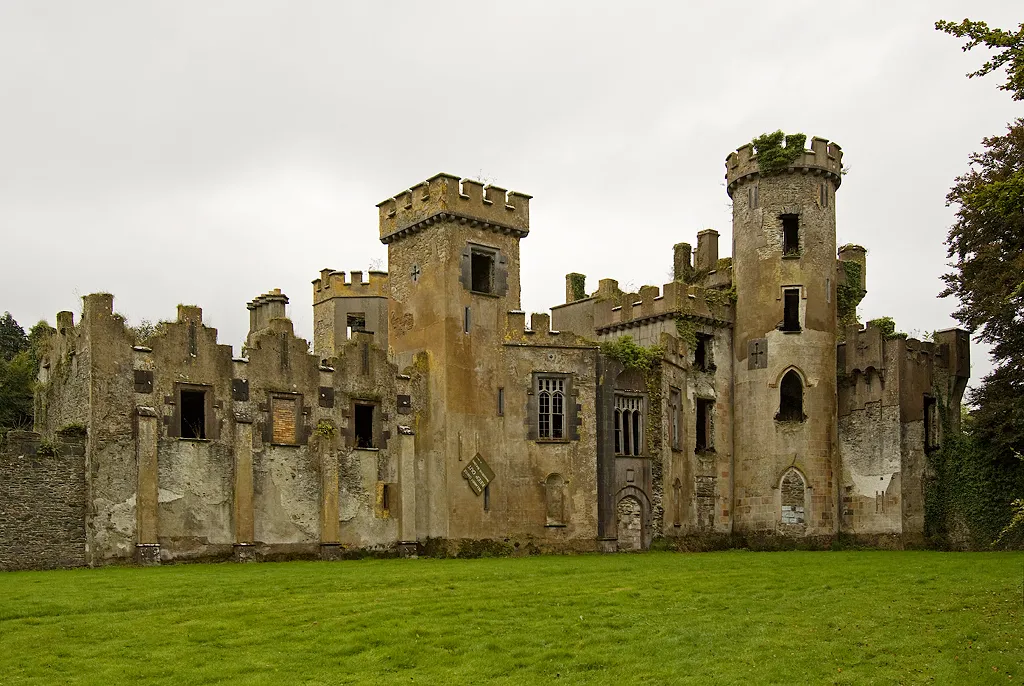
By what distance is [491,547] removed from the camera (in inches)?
1431

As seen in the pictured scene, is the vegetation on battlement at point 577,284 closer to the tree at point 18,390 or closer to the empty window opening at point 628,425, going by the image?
the empty window opening at point 628,425

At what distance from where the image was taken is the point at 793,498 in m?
41.7

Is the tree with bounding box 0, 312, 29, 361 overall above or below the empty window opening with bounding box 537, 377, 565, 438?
above

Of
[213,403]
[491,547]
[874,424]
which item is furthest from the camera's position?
[874,424]

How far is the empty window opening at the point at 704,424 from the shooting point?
4300cm

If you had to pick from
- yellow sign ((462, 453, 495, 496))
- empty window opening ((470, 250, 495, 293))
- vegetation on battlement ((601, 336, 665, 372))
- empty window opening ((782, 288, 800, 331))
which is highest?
empty window opening ((470, 250, 495, 293))

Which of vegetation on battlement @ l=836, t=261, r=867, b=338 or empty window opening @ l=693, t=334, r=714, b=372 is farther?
vegetation on battlement @ l=836, t=261, r=867, b=338

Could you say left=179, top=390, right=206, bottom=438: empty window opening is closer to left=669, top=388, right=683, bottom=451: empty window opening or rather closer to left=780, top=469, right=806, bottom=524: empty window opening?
left=669, top=388, right=683, bottom=451: empty window opening

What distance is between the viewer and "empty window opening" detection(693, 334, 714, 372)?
4338 cm

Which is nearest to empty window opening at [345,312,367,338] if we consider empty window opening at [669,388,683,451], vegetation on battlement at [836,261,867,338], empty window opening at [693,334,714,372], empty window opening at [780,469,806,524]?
empty window opening at [669,388,683,451]

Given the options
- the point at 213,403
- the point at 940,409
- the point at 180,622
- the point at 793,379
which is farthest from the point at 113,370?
the point at 940,409

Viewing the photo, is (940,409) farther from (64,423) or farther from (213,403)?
(64,423)

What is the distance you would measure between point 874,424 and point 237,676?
97.0 ft

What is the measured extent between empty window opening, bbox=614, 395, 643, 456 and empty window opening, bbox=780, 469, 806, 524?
5998 mm
